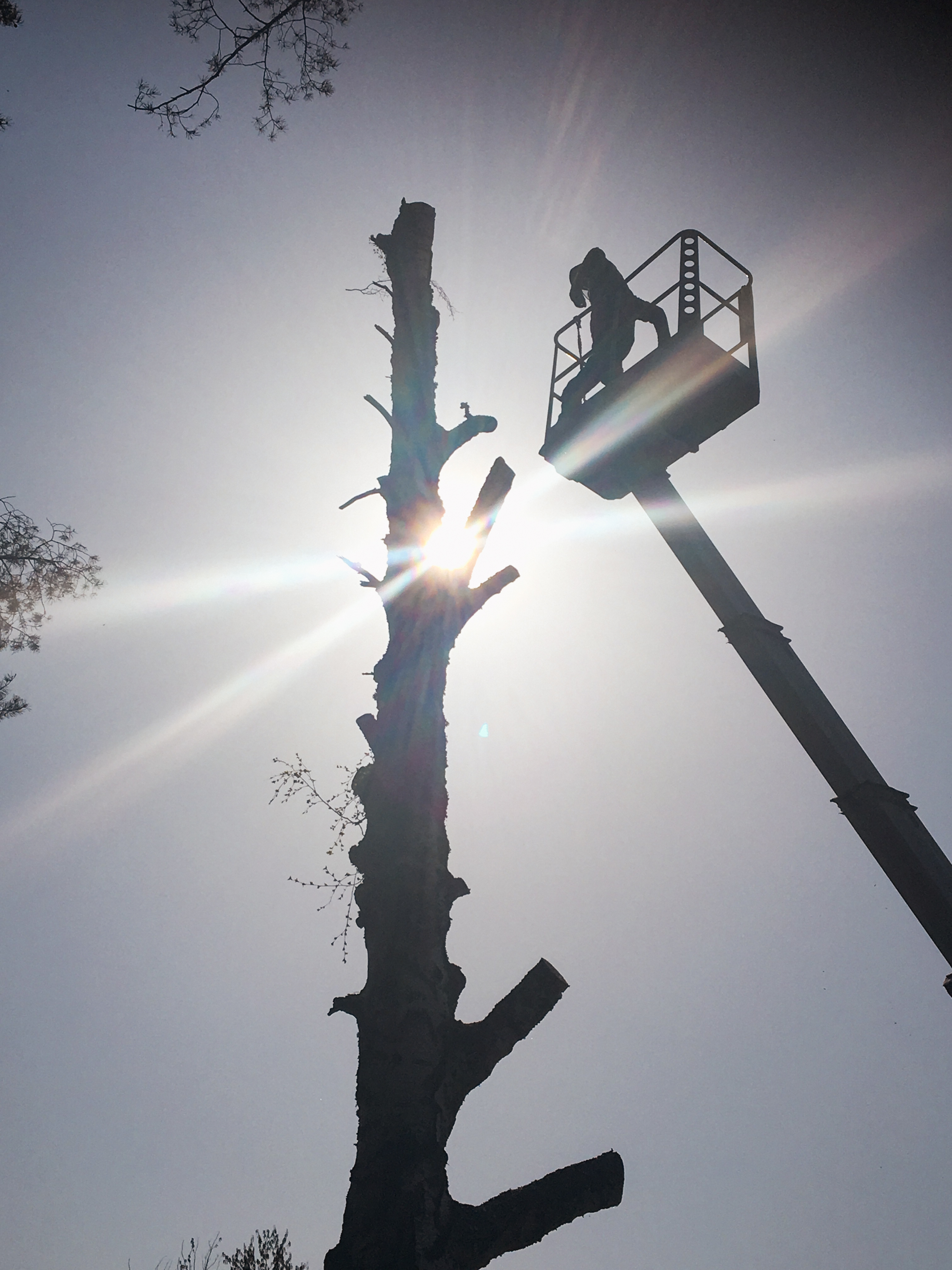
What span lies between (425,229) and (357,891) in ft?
18.3

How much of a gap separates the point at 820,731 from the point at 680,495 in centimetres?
316

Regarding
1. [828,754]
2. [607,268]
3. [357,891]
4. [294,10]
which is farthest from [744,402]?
[357,891]

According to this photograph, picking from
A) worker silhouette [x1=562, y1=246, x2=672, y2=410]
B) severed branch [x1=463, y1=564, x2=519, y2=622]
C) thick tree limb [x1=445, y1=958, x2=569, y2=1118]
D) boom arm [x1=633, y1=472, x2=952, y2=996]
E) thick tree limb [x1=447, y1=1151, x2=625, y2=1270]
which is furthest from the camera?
worker silhouette [x1=562, y1=246, x2=672, y2=410]

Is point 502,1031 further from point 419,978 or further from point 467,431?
point 467,431

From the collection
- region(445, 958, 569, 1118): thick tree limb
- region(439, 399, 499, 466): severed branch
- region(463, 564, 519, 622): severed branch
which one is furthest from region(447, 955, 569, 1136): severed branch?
region(439, 399, 499, 466): severed branch

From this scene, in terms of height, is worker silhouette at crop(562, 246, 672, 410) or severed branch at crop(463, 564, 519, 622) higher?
worker silhouette at crop(562, 246, 672, 410)

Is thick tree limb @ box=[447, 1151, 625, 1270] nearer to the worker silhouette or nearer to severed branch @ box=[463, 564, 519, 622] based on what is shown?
severed branch @ box=[463, 564, 519, 622]

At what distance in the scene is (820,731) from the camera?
7055mm

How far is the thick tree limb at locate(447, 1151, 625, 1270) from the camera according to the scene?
3.06 m

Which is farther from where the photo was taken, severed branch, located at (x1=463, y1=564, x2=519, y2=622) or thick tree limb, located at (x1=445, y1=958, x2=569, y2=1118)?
severed branch, located at (x1=463, y1=564, x2=519, y2=622)

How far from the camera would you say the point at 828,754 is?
22.9 feet

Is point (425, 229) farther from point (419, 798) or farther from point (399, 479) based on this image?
point (419, 798)

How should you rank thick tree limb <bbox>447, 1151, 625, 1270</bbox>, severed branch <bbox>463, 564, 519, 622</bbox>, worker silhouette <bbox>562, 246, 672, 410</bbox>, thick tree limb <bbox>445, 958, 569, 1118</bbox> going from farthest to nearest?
worker silhouette <bbox>562, 246, 672, 410</bbox> → severed branch <bbox>463, 564, 519, 622</bbox> → thick tree limb <bbox>445, 958, 569, 1118</bbox> → thick tree limb <bbox>447, 1151, 625, 1270</bbox>

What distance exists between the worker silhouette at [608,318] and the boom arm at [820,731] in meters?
1.63
